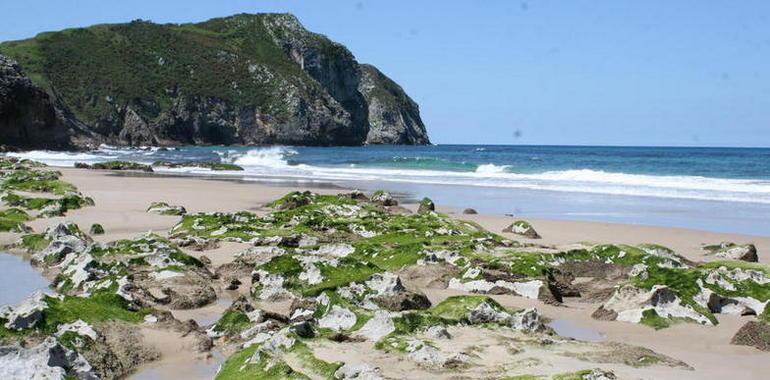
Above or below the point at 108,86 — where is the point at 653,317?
below

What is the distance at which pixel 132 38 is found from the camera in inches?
5246

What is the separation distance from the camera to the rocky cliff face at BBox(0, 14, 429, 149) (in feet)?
370

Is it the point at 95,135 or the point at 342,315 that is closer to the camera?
the point at 342,315

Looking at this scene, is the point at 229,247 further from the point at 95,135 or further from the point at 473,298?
the point at 95,135

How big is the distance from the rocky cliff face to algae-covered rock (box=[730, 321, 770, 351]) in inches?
3672

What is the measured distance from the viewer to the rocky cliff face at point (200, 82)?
370 feet

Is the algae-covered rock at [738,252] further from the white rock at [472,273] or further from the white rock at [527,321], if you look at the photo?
the white rock at [527,321]

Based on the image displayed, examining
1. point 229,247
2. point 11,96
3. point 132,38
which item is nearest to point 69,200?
point 229,247

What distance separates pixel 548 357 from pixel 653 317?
2.41 meters

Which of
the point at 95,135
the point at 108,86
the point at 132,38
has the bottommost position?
the point at 95,135

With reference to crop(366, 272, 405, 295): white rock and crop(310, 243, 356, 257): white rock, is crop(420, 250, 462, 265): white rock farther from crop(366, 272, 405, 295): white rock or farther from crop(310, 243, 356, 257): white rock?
crop(366, 272, 405, 295): white rock

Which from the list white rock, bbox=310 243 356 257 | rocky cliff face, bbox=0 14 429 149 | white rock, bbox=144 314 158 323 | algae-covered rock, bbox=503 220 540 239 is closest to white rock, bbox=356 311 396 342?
white rock, bbox=144 314 158 323

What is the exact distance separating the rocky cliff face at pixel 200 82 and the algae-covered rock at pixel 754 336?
93262 millimetres

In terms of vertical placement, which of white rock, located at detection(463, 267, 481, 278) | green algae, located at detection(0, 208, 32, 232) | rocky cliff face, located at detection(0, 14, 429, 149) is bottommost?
green algae, located at detection(0, 208, 32, 232)
